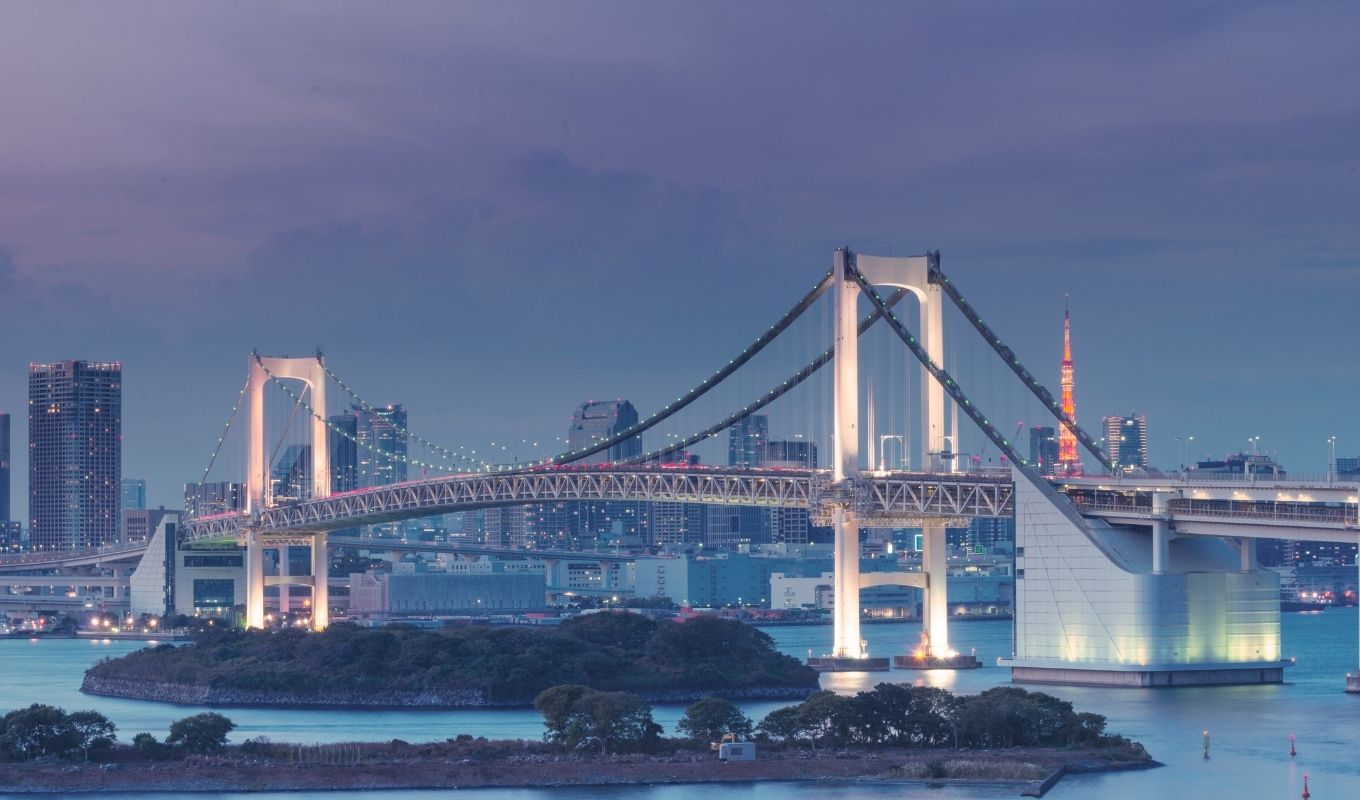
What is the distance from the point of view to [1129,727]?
52312 mm

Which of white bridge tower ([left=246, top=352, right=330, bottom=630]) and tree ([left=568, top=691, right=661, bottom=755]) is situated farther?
white bridge tower ([left=246, top=352, right=330, bottom=630])

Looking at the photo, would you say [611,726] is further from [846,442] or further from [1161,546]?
[846,442]

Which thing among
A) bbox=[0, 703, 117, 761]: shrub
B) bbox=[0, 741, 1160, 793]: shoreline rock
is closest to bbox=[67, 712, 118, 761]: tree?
bbox=[0, 703, 117, 761]: shrub

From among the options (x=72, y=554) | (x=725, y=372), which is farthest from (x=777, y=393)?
(x=72, y=554)

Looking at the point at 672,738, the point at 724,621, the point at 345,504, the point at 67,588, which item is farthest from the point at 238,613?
the point at 672,738

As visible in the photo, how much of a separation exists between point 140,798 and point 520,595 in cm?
9729

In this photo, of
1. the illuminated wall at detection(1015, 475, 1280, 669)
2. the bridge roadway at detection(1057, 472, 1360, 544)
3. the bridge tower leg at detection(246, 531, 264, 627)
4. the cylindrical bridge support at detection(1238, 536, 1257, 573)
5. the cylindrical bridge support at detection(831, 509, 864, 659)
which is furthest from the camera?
the bridge tower leg at detection(246, 531, 264, 627)

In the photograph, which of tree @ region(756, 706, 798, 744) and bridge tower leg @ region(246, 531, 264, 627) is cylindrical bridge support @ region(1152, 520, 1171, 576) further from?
bridge tower leg @ region(246, 531, 264, 627)

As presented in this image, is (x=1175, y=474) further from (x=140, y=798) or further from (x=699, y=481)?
(x=140, y=798)

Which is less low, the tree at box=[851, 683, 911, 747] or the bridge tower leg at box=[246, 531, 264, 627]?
the bridge tower leg at box=[246, 531, 264, 627]

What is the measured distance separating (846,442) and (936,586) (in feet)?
17.5

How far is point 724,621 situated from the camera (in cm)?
7188

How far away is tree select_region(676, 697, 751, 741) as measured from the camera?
162 feet

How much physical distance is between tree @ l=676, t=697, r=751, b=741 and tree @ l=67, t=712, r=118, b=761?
35.1ft
